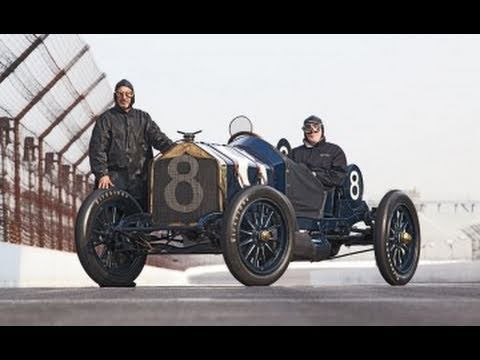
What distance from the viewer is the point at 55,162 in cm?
1577

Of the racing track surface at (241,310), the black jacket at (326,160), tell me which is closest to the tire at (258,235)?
the racing track surface at (241,310)

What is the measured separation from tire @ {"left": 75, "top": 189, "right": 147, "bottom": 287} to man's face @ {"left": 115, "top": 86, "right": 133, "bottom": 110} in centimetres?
85

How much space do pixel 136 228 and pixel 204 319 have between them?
4.53m

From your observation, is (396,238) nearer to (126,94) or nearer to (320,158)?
(320,158)

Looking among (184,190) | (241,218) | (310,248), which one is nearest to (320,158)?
(310,248)

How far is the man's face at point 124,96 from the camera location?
1026 cm

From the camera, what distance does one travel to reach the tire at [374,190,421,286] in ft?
34.2

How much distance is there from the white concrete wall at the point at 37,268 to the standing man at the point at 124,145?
391cm

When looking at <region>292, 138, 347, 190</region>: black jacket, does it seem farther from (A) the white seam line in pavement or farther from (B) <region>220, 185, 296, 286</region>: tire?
(A) the white seam line in pavement

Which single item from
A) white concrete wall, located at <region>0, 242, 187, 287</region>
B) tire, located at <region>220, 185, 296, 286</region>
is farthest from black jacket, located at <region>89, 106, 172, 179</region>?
white concrete wall, located at <region>0, 242, 187, 287</region>

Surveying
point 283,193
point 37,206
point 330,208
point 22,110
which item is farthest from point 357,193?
point 37,206

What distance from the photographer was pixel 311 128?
1098 centimetres

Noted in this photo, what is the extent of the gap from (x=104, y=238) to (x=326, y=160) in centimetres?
242

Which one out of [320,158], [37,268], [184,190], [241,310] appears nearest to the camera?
[241,310]
